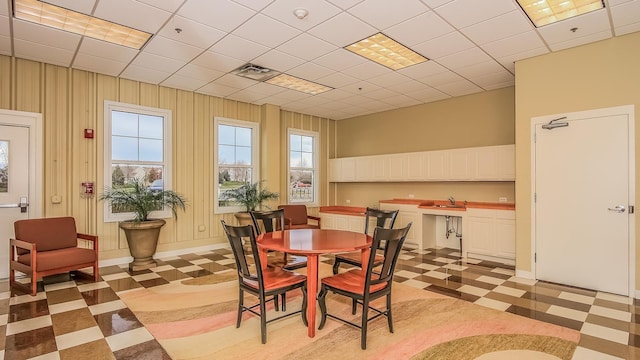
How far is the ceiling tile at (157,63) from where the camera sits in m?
4.65

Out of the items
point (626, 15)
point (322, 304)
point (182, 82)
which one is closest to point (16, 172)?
point (182, 82)

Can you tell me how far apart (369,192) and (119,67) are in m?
5.67

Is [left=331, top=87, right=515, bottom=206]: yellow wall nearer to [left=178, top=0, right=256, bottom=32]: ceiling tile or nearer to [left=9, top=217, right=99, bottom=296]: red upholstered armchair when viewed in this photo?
[left=178, top=0, right=256, bottom=32]: ceiling tile

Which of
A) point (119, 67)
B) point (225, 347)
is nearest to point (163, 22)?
point (119, 67)

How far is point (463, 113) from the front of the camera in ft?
21.7

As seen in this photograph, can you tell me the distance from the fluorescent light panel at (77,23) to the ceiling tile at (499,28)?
12.6ft

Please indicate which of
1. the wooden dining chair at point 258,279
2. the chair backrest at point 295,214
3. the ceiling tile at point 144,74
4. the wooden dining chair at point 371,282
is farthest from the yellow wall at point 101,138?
the wooden dining chair at point 371,282

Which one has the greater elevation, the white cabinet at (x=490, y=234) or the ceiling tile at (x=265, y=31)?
the ceiling tile at (x=265, y=31)

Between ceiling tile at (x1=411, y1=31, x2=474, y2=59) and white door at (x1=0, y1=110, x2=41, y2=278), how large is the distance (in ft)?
17.8

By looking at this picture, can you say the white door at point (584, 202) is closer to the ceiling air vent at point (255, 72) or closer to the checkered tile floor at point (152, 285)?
the checkered tile floor at point (152, 285)

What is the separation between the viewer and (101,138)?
17.6 feet

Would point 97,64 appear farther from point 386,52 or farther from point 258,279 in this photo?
point 258,279

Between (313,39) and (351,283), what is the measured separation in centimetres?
289

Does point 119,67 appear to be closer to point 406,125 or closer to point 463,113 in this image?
point 406,125
